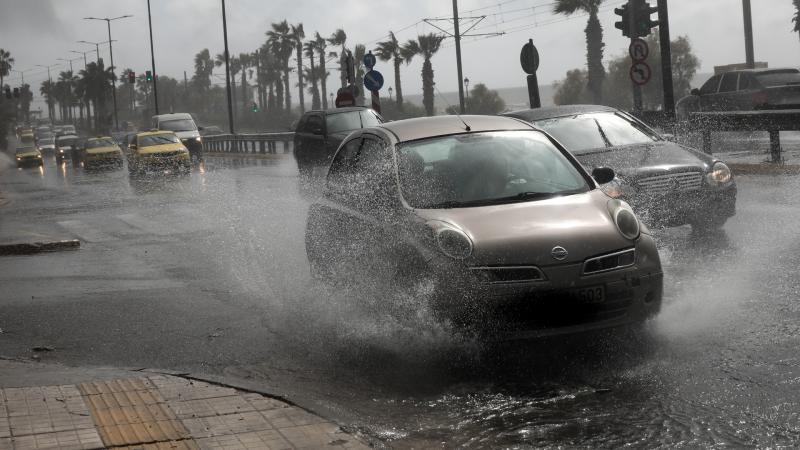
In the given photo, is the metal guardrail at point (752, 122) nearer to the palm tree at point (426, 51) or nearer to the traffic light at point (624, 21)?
the traffic light at point (624, 21)

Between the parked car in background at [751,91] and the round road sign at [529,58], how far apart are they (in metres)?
4.69

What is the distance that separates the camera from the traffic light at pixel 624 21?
74.9ft

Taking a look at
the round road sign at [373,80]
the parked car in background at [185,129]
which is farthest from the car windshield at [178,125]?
the round road sign at [373,80]

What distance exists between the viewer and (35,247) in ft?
41.7

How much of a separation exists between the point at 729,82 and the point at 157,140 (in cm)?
1944

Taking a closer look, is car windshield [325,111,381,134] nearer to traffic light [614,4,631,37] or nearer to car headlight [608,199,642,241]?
traffic light [614,4,631,37]

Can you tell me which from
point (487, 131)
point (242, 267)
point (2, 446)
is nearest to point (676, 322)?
point (487, 131)

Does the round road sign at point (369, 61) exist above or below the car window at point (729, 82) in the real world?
above

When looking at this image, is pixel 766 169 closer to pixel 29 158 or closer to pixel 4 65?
pixel 29 158

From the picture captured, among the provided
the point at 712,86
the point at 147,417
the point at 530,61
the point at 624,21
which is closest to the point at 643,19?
the point at 624,21

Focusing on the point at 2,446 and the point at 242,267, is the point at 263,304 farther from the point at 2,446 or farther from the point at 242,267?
the point at 2,446

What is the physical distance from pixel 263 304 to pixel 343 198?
4.21ft

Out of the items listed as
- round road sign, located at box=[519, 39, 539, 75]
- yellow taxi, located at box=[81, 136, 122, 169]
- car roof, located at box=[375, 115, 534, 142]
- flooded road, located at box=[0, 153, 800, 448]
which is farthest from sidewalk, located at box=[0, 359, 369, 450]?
yellow taxi, located at box=[81, 136, 122, 169]

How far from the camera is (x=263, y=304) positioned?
8453 mm
